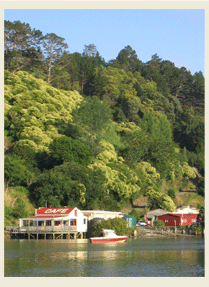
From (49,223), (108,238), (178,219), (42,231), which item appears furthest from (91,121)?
(108,238)

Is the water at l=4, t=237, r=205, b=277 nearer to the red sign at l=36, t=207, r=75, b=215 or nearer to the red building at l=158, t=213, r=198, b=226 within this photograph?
the red sign at l=36, t=207, r=75, b=215

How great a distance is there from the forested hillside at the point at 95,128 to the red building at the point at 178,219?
3956mm

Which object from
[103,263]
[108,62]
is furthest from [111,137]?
[103,263]

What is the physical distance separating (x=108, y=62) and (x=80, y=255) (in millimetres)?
101104

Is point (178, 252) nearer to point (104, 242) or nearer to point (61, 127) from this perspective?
point (104, 242)

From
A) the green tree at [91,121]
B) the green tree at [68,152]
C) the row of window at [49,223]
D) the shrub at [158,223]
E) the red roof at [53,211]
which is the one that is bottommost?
the shrub at [158,223]

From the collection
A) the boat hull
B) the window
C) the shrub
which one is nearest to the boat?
the boat hull

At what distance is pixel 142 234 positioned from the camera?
230 ft

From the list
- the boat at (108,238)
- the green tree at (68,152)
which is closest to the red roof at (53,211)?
the boat at (108,238)

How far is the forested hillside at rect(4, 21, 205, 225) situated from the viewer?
71.0 m

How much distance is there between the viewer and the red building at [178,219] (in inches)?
3187

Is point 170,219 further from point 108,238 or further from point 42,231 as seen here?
point 108,238

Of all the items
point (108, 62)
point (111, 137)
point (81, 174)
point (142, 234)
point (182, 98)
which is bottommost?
point (142, 234)

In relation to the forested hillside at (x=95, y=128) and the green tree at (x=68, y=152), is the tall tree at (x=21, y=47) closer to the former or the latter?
the forested hillside at (x=95, y=128)
